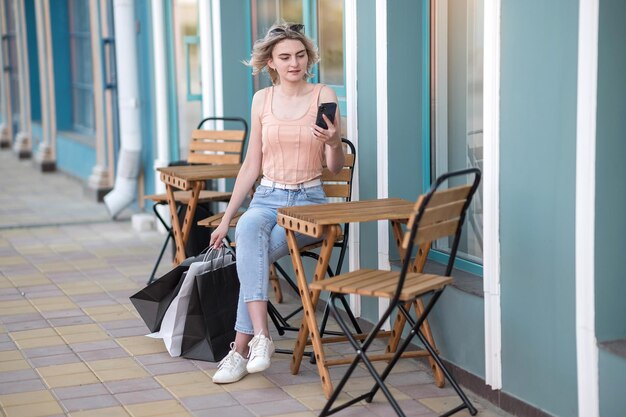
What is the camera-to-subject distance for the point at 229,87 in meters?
7.65

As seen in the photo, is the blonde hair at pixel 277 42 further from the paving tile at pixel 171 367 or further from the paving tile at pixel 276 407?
the paving tile at pixel 276 407

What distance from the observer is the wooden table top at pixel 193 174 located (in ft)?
20.0

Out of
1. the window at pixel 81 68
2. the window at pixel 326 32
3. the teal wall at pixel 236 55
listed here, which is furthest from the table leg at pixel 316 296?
the window at pixel 81 68

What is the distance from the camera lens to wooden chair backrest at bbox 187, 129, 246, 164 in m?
6.88

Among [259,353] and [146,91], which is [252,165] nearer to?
[259,353]

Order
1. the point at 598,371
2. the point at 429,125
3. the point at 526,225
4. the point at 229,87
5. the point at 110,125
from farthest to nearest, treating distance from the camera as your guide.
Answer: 1. the point at 110,125
2. the point at 229,87
3. the point at 429,125
4. the point at 526,225
5. the point at 598,371

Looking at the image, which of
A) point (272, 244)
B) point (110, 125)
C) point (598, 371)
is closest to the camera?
point (598, 371)

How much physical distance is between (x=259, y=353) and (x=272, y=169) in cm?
90

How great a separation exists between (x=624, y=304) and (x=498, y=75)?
104 centimetres

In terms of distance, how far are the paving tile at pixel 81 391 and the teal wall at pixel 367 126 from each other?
1477 mm


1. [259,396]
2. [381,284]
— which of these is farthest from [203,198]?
[381,284]

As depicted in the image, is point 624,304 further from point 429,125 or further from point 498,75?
point 429,125

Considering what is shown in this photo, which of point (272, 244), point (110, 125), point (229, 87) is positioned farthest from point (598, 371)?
point (110, 125)

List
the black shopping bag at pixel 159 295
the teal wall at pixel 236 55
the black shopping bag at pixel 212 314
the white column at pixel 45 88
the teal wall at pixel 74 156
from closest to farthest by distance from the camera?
1. the black shopping bag at pixel 212 314
2. the black shopping bag at pixel 159 295
3. the teal wall at pixel 236 55
4. the teal wall at pixel 74 156
5. the white column at pixel 45 88
